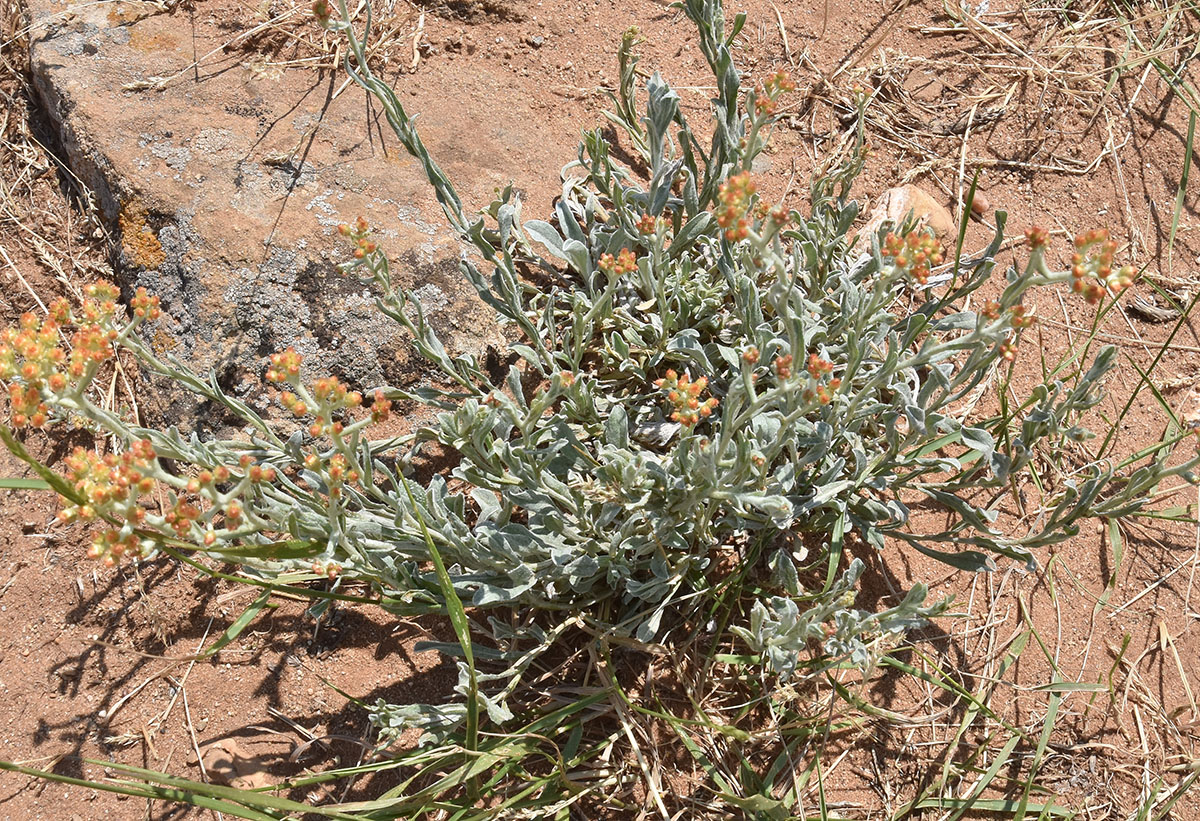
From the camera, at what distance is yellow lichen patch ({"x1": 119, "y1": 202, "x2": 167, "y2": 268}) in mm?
2828

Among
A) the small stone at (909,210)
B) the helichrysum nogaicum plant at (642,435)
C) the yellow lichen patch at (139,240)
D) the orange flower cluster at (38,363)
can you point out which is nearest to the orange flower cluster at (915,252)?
the helichrysum nogaicum plant at (642,435)

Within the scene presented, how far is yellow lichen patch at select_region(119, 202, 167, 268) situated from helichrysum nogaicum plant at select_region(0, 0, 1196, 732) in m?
0.62

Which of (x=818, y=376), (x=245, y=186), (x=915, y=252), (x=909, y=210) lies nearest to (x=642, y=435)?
(x=818, y=376)

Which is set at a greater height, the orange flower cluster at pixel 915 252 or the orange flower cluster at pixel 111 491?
the orange flower cluster at pixel 915 252

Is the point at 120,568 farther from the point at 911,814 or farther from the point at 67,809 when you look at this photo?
the point at 911,814

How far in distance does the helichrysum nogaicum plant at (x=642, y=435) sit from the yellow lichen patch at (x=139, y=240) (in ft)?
2.03

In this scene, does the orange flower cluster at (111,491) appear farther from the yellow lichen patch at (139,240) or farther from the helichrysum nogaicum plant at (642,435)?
the yellow lichen patch at (139,240)

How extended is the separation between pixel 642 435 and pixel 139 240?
5.78ft

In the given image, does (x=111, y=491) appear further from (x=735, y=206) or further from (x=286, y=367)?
(x=735, y=206)

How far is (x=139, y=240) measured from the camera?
2842 millimetres

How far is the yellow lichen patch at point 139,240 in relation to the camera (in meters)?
2.83

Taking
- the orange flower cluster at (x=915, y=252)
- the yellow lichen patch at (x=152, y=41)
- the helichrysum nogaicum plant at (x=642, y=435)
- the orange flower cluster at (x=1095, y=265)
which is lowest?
the helichrysum nogaicum plant at (x=642, y=435)

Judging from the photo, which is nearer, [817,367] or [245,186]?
[817,367]

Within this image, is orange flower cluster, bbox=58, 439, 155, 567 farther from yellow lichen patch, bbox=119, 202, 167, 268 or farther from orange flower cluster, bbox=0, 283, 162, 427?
yellow lichen patch, bbox=119, 202, 167, 268
